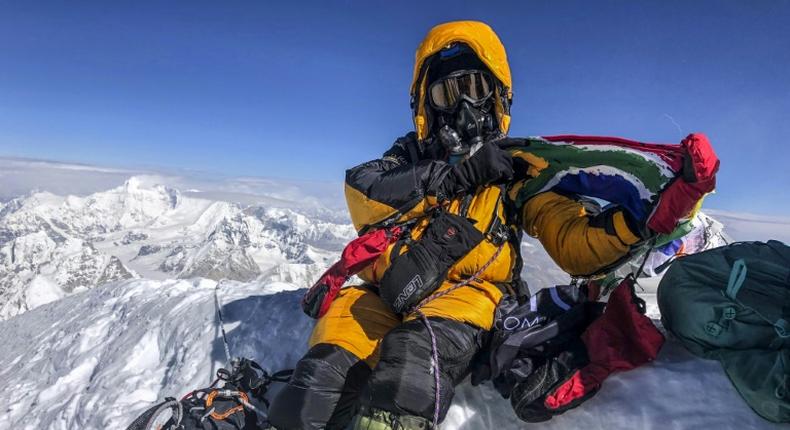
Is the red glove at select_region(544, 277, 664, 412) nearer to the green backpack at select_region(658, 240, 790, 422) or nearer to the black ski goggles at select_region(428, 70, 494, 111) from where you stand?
the green backpack at select_region(658, 240, 790, 422)

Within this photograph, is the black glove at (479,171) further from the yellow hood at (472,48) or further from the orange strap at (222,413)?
the orange strap at (222,413)

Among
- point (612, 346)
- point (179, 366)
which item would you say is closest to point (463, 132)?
point (612, 346)

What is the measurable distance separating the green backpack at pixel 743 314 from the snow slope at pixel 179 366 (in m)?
0.23

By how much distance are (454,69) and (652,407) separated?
4.32 metres

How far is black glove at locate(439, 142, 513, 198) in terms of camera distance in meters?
4.18

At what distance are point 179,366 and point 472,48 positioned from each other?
6275 mm

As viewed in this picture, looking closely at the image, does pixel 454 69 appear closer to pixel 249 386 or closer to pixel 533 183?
pixel 533 183

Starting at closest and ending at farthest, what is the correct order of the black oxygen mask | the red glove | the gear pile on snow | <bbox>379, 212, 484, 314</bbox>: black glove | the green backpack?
the green backpack → the red glove → <bbox>379, 212, 484, 314</bbox>: black glove → the gear pile on snow → the black oxygen mask

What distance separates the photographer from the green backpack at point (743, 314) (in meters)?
2.60

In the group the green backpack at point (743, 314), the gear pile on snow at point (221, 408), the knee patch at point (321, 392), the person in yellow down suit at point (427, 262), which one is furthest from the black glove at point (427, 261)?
the green backpack at point (743, 314)

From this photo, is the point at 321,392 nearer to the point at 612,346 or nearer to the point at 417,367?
the point at 417,367

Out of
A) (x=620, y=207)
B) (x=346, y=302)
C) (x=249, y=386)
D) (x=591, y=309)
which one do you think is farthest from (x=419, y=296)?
(x=249, y=386)

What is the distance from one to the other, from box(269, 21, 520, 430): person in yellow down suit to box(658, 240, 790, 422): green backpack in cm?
162

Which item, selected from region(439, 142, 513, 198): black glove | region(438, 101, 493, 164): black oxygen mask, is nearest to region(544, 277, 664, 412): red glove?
region(439, 142, 513, 198): black glove
